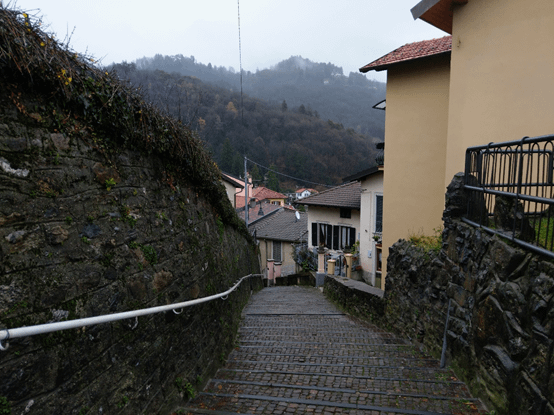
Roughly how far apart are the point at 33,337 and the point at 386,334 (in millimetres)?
6225

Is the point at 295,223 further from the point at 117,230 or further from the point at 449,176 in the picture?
the point at 117,230

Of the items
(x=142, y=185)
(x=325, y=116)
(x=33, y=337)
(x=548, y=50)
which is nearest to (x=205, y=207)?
(x=142, y=185)

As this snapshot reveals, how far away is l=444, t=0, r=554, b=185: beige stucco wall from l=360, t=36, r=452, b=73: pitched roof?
1876mm

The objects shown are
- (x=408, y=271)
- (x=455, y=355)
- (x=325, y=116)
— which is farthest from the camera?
(x=325, y=116)

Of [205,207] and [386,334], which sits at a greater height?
[205,207]

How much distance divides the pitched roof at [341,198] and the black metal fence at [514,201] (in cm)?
1253

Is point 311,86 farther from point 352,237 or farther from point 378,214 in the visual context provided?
point 378,214

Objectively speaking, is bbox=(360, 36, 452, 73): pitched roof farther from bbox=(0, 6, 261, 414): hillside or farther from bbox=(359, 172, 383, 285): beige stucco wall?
bbox=(0, 6, 261, 414): hillside

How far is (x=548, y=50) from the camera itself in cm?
550

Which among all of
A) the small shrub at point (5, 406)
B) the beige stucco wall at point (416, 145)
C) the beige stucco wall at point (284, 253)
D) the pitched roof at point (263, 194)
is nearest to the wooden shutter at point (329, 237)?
the beige stucco wall at point (284, 253)

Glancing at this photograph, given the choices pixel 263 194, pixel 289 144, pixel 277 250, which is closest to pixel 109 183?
pixel 277 250

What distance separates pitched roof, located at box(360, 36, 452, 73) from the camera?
9039 millimetres

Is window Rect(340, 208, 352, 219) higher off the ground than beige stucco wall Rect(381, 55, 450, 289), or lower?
lower

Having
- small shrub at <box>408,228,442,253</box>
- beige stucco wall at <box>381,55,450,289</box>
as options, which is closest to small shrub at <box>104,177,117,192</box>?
small shrub at <box>408,228,442,253</box>
